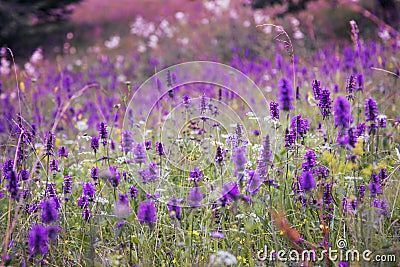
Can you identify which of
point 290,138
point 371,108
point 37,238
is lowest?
point 37,238

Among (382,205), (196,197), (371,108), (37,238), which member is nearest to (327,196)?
(382,205)

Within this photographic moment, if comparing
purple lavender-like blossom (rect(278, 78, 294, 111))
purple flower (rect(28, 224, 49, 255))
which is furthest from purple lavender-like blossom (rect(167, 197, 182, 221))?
purple lavender-like blossom (rect(278, 78, 294, 111))

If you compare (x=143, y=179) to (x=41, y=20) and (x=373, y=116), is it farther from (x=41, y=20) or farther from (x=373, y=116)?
(x=41, y=20)

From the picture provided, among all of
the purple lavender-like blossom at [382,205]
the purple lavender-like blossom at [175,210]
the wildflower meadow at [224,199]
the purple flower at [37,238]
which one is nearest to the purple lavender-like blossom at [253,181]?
the wildflower meadow at [224,199]

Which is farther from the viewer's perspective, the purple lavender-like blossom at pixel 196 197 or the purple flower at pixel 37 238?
the purple lavender-like blossom at pixel 196 197

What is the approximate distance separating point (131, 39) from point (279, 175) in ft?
36.1

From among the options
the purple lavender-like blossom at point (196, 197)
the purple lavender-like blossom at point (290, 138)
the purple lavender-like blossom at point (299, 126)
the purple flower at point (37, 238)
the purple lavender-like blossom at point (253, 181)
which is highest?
the purple lavender-like blossom at point (299, 126)

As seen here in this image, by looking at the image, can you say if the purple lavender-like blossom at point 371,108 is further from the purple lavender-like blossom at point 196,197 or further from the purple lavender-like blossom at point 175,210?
the purple lavender-like blossom at point 175,210

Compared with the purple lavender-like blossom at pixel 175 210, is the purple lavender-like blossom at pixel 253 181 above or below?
above

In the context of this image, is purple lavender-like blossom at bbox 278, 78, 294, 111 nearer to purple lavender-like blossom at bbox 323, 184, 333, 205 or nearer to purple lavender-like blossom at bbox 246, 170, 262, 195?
purple lavender-like blossom at bbox 246, 170, 262, 195

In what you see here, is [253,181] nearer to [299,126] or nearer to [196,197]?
[196,197]

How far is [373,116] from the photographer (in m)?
2.28

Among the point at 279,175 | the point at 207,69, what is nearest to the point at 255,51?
the point at 207,69

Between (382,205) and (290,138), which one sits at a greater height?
(290,138)
